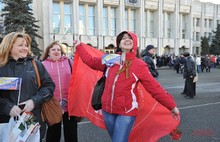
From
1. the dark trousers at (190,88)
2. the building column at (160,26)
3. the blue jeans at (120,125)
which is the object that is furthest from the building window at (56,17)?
the blue jeans at (120,125)

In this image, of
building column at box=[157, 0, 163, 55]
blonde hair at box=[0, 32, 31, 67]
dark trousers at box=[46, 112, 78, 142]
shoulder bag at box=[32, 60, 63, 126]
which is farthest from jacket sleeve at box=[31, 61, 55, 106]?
building column at box=[157, 0, 163, 55]

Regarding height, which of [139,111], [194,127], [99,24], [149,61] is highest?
A: [99,24]

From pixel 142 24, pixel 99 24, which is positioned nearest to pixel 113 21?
pixel 99 24

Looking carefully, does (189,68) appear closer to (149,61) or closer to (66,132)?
(149,61)

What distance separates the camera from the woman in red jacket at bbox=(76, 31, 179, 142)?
3.26 metres

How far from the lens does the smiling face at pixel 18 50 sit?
3.12 meters

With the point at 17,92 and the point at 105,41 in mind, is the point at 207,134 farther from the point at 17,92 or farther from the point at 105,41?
the point at 105,41

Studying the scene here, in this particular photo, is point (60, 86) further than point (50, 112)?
Yes

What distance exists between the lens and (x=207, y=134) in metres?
5.87

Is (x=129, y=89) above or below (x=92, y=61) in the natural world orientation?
below

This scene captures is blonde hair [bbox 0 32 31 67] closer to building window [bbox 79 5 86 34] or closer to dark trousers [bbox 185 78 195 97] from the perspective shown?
dark trousers [bbox 185 78 195 97]

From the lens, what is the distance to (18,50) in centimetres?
312

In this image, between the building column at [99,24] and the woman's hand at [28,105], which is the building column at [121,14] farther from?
the woman's hand at [28,105]

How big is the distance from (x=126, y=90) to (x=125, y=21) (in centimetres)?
4476
